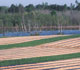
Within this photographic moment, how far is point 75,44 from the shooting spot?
691 cm

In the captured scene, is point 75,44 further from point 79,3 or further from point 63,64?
point 79,3

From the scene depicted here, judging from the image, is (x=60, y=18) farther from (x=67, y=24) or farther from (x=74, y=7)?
(x=74, y=7)

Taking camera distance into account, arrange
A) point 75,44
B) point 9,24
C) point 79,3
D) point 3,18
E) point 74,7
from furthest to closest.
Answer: point 74,7, point 79,3, point 3,18, point 9,24, point 75,44

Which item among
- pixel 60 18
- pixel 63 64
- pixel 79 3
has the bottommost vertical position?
pixel 63 64

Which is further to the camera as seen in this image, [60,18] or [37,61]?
[60,18]

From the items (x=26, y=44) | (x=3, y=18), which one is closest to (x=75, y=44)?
(x=26, y=44)

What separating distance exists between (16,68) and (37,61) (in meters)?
0.76

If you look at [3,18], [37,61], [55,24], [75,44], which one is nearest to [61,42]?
[75,44]

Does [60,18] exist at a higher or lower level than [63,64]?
higher

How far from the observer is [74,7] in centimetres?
2216

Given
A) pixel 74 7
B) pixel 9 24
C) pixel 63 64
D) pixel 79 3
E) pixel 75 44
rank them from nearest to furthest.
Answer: pixel 63 64 → pixel 75 44 → pixel 9 24 → pixel 79 3 → pixel 74 7

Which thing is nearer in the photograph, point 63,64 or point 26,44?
point 63,64

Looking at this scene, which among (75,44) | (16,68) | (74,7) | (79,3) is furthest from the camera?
(74,7)

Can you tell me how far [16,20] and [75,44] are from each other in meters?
10.8
